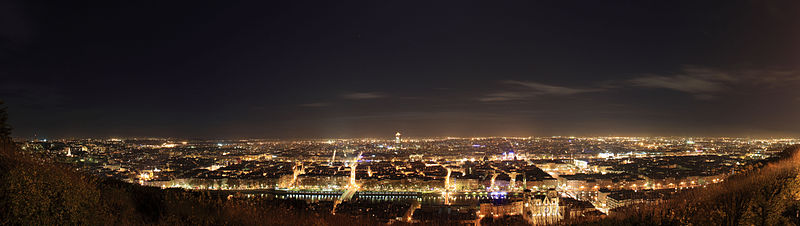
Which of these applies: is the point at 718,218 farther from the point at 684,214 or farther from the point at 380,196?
the point at 380,196

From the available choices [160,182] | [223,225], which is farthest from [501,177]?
[223,225]

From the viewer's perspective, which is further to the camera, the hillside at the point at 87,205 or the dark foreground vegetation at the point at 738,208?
the dark foreground vegetation at the point at 738,208

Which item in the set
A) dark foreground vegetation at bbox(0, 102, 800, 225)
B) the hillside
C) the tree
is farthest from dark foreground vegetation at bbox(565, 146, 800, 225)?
the tree

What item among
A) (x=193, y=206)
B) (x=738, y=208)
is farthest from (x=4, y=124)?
(x=738, y=208)

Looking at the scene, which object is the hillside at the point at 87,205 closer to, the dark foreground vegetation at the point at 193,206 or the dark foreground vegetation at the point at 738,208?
the dark foreground vegetation at the point at 193,206

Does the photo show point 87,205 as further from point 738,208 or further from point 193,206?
point 738,208

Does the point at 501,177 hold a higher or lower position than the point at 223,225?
lower

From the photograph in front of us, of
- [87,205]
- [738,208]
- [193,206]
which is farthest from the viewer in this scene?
[193,206]

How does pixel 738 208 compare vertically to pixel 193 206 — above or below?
above

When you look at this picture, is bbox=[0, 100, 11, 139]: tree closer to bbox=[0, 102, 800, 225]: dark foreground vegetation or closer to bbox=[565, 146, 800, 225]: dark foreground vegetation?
bbox=[0, 102, 800, 225]: dark foreground vegetation

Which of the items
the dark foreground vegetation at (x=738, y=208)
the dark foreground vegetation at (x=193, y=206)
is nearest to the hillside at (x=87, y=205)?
the dark foreground vegetation at (x=193, y=206)

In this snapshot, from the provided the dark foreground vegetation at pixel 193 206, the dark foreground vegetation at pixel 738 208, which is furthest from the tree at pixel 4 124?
the dark foreground vegetation at pixel 738 208
